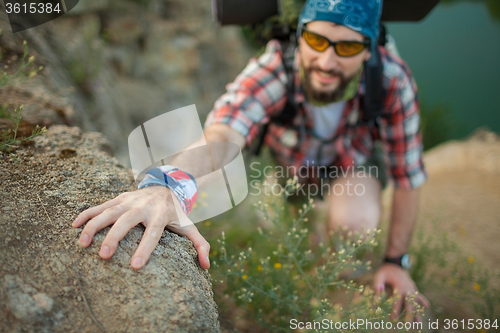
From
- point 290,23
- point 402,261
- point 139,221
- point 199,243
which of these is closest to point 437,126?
point 402,261

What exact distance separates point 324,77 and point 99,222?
1.53m

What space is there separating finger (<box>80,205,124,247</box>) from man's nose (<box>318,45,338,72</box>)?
1.43 metres

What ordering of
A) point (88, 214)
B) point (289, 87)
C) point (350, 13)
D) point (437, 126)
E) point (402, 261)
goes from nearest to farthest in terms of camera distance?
point (88, 214) < point (350, 13) < point (289, 87) < point (402, 261) < point (437, 126)

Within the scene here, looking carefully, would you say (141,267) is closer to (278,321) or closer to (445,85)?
(278,321)

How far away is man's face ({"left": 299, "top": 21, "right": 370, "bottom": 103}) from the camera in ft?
6.08

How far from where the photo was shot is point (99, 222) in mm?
1103

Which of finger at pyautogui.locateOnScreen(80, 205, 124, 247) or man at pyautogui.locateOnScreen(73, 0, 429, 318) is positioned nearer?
finger at pyautogui.locateOnScreen(80, 205, 124, 247)

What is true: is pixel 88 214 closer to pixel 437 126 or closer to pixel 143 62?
pixel 143 62

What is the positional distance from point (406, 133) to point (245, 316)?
165cm

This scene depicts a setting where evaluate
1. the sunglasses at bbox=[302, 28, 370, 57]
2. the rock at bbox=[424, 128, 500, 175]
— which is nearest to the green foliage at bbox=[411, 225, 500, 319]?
the sunglasses at bbox=[302, 28, 370, 57]

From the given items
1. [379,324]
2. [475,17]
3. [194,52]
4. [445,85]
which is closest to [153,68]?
[194,52]

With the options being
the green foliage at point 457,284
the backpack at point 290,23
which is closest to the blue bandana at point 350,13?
the backpack at point 290,23

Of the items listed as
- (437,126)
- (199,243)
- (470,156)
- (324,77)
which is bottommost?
(437,126)

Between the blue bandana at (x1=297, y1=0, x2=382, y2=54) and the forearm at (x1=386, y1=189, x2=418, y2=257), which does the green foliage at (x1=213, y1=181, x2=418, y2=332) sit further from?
the blue bandana at (x1=297, y1=0, x2=382, y2=54)
